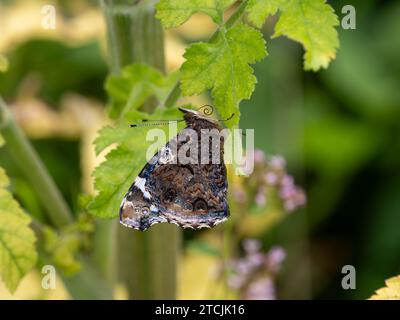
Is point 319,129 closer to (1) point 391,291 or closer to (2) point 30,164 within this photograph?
(2) point 30,164

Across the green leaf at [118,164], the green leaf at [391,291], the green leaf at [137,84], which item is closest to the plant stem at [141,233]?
the green leaf at [137,84]

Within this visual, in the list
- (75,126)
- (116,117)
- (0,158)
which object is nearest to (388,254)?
(75,126)

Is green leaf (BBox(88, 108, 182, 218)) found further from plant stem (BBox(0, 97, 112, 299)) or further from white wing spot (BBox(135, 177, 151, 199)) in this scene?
plant stem (BBox(0, 97, 112, 299))

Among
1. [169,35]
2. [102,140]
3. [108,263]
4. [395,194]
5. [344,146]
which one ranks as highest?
[169,35]

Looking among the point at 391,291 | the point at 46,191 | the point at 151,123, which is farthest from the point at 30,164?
the point at 391,291

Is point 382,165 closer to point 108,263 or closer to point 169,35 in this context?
point 169,35
